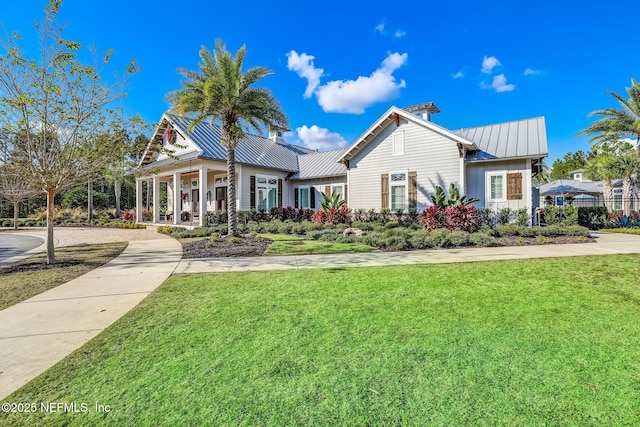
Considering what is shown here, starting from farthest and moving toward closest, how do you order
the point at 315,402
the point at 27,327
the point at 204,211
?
1. the point at 204,211
2. the point at 27,327
3. the point at 315,402

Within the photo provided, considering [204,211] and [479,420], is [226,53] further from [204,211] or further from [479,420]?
[479,420]

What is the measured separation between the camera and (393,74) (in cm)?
Answer: 1934

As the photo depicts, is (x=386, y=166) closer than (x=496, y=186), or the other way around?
(x=496, y=186)

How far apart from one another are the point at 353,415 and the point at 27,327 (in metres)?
4.52

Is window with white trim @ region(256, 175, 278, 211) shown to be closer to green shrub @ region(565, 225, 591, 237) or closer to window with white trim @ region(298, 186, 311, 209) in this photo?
window with white trim @ region(298, 186, 311, 209)

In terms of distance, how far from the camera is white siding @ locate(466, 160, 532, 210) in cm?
1439

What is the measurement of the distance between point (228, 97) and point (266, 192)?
9.42 metres

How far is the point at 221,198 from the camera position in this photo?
2228 centimetres

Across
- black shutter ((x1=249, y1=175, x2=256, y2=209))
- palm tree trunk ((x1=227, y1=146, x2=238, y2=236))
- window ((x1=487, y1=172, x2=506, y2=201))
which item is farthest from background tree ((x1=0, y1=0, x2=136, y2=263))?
window ((x1=487, y1=172, x2=506, y2=201))

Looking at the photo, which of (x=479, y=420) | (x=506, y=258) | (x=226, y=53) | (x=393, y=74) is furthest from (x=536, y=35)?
(x=479, y=420)

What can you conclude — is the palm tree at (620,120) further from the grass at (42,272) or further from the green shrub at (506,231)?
the grass at (42,272)

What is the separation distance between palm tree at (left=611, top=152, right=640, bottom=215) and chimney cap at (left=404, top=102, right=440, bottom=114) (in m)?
14.0

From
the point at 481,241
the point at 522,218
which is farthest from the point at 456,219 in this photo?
the point at 522,218

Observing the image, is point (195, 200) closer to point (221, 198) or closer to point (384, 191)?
point (221, 198)
